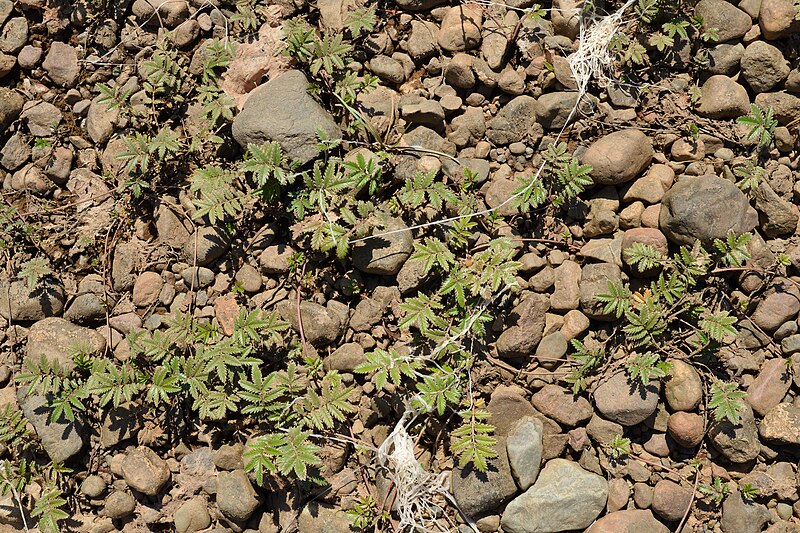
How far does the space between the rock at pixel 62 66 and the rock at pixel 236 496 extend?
3.18 meters

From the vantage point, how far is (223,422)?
15.6 feet

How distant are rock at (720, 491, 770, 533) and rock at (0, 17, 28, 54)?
6016mm

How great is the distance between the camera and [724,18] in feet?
15.5

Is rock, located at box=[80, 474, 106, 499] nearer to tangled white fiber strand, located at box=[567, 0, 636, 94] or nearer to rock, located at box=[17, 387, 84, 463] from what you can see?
rock, located at box=[17, 387, 84, 463]

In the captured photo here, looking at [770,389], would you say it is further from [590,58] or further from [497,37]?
[497,37]

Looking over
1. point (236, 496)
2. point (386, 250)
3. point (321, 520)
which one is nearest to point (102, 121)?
point (386, 250)

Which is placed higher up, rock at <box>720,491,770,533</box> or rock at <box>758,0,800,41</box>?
rock at <box>758,0,800,41</box>

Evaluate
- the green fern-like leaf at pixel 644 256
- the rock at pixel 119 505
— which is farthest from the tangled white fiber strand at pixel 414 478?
the rock at pixel 119 505

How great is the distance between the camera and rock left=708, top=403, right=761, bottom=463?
175 inches

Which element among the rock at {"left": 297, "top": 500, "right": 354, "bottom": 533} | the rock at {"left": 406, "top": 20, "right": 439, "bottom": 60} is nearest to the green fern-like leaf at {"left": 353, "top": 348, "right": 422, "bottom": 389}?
the rock at {"left": 297, "top": 500, "right": 354, "bottom": 533}

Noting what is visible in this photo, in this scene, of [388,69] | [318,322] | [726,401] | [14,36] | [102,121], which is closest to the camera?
[726,401]

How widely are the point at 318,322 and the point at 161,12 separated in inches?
104

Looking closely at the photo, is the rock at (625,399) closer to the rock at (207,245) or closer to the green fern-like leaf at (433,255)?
the green fern-like leaf at (433,255)

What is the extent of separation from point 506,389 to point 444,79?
224 cm
